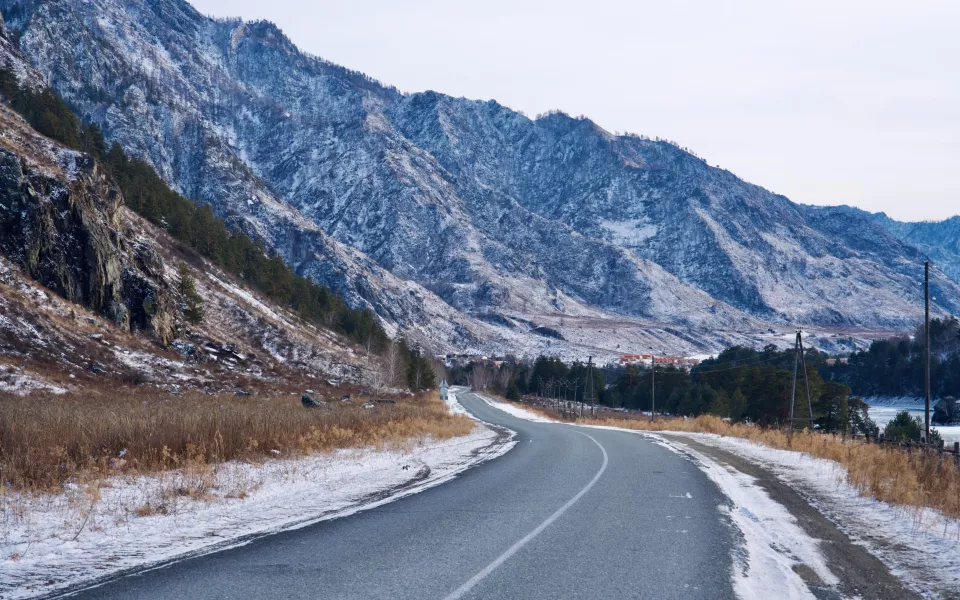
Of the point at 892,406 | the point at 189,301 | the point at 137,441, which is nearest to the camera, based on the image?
the point at 137,441

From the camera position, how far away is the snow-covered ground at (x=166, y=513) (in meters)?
7.37

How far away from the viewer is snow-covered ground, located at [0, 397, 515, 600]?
7.37 metres

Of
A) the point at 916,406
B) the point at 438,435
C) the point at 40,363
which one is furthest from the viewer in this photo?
the point at 916,406

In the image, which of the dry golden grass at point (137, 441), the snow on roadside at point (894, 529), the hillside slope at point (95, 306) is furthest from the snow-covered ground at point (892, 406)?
the dry golden grass at point (137, 441)

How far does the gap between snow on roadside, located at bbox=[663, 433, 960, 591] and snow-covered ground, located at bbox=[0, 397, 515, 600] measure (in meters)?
7.45

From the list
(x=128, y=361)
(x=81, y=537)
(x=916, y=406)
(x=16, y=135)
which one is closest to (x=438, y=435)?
(x=81, y=537)

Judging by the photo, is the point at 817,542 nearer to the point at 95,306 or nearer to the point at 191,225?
the point at 95,306

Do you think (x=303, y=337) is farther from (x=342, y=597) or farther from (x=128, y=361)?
(x=342, y=597)

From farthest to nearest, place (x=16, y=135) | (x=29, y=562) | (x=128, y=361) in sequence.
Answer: (x=16, y=135) < (x=128, y=361) < (x=29, y=562)

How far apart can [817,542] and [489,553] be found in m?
4.75

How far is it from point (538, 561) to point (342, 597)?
7.91 ft

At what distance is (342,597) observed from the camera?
6.41m

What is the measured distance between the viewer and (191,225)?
89562 millimetres

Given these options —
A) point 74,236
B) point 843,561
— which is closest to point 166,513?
point 843,561
